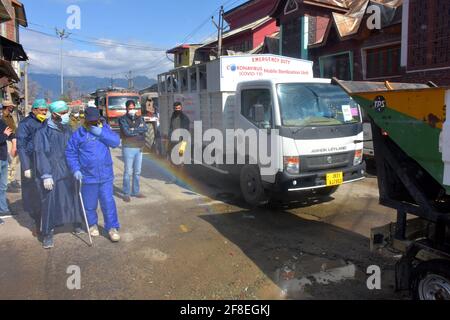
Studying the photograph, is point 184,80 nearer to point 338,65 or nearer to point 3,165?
point 3,165

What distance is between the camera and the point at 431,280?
3307 millimetres

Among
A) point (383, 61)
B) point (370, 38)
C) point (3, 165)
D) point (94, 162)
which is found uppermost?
point (370, 38)

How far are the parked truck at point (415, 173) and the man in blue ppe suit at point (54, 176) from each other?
3.66 metres

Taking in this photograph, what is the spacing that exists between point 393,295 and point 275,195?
3.76 metres

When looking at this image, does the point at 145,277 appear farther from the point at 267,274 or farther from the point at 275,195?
the point at 275,195

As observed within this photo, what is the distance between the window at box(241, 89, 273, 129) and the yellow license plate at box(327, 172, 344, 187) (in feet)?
4.18

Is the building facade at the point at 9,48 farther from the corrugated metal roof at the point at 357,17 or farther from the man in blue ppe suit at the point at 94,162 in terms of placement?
the corrugated metal roof at the point at 357,17

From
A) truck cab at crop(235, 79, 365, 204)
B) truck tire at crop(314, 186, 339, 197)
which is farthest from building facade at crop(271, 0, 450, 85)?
truck cab at crop(235, 79, 365, 204)

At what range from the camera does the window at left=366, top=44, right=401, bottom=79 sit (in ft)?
46.1

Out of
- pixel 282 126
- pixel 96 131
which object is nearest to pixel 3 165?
pixel 96 131

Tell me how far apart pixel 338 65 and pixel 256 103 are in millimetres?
10882

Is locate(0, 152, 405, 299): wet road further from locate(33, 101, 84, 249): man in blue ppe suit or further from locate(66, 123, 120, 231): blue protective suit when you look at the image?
locate(66, 123, 120, 231): blue protective suit

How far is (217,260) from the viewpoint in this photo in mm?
4727

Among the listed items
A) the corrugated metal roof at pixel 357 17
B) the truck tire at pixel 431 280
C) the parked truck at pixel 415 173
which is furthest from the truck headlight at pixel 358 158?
the corrugated metal roof at pixel 357 17
